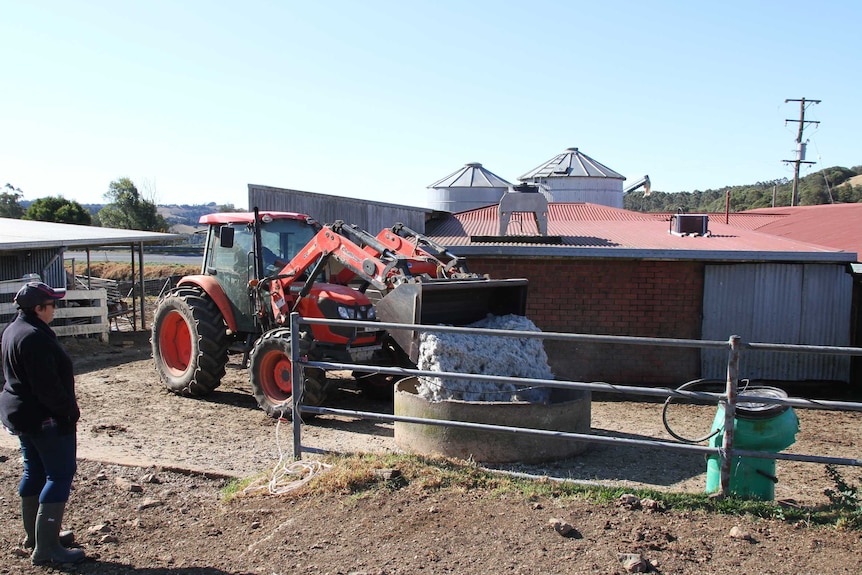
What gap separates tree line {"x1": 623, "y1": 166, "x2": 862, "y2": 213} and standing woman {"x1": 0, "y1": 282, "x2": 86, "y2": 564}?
46.7 meters

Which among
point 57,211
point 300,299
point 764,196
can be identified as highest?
point 764,196

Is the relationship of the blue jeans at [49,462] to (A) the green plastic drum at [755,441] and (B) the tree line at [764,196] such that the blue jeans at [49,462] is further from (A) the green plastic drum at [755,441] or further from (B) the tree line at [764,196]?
(B) the tree line at [764,196]

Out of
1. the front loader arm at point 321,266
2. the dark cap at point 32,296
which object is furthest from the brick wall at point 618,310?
the dark cap at point 32,296

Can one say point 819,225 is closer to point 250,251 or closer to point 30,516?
point 250,251

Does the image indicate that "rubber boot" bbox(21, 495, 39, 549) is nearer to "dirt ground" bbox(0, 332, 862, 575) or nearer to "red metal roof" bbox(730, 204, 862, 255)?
"dirt ground" bbox(0, 332, 862, 575)

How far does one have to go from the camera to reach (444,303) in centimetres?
810

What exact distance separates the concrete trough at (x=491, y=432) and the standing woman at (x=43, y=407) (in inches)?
115

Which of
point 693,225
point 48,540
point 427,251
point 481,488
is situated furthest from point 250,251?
point 693,225

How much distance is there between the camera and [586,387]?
16.6ft

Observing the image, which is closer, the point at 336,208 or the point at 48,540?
the point at 48,540

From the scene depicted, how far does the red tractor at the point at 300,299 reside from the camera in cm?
815

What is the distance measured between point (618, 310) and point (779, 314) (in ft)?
8.23

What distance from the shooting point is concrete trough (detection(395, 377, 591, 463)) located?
6.68 metres

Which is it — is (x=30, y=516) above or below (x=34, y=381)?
below
